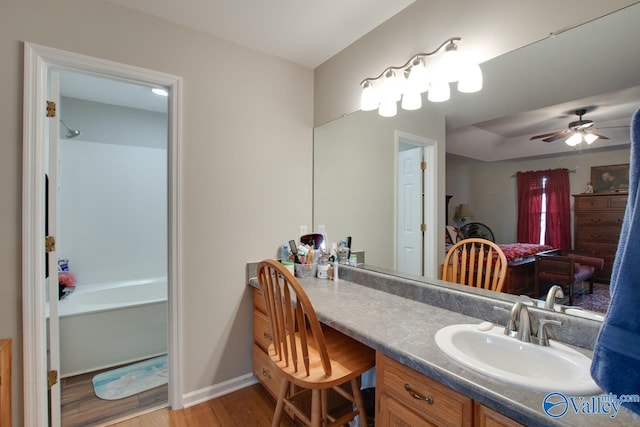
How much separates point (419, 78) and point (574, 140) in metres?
0.77

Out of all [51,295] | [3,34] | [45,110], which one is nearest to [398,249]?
[51,295]

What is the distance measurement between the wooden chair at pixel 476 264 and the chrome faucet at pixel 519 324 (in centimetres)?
29

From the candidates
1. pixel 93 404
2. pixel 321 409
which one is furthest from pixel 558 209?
pixel 93 404

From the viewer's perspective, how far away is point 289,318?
120cm

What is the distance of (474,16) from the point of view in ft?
4.41

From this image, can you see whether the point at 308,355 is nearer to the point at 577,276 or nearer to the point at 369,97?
the point at 577,276

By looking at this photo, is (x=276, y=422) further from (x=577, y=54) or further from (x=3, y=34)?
(x=3, y=34)

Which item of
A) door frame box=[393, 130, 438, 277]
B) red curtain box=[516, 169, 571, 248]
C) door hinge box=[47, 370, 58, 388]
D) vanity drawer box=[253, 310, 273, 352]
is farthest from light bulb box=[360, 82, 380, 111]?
door hinge box=[47, 370, 58, 388]

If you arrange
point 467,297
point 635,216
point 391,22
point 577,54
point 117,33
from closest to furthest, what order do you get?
point 635,216 → point 577,54 → point 467,297 → point 117,33 → point 391,22

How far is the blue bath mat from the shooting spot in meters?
2.03

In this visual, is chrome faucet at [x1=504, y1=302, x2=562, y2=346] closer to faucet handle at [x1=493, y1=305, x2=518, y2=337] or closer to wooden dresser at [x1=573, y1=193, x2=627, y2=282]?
faucet handle at [x1=493, y1=305, x2=518, y2=337]

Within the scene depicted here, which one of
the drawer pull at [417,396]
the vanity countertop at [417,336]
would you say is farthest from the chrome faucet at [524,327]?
the drawer pull at [417,396]

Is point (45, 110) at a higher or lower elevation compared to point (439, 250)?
higher

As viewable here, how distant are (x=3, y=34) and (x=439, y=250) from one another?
7.73 feet
